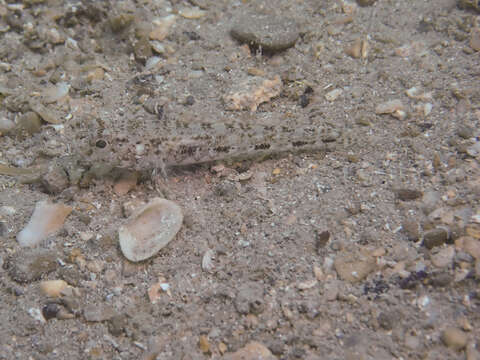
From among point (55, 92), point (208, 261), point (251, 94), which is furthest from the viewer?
point (55, 92)

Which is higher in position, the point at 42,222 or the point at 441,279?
the point at 441,279

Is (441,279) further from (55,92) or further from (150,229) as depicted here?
(55,92)

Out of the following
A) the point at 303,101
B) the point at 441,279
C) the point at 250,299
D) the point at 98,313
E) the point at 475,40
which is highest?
the point at 475,40

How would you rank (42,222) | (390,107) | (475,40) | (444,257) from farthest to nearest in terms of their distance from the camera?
(475,40) < (390,107) < (42,222) < (444,257)

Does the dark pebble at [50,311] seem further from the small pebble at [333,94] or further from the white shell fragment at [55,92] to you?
the small pebble at [333,94]

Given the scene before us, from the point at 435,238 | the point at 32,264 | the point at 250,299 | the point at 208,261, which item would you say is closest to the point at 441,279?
the point at 435,238

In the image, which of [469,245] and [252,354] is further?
[469,245]

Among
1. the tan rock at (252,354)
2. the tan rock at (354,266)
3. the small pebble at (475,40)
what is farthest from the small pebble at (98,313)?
the small pebble at (475,40)
